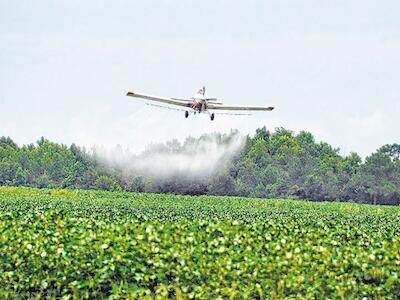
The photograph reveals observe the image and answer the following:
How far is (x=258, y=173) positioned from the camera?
417ft

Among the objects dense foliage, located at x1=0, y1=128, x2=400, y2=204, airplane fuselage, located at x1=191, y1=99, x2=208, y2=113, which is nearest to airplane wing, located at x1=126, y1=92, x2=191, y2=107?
airplane fuselage, located at x1=191, y1=99, x2=208, y2=113

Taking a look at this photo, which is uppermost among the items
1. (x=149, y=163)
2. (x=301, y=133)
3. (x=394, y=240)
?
(x=301, y=133)

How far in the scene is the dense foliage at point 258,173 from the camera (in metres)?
106

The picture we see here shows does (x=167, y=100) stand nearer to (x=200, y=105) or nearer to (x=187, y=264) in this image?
(x=200, y=105)

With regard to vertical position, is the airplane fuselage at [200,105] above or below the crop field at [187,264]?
above

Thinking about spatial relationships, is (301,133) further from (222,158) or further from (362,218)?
(362,218)

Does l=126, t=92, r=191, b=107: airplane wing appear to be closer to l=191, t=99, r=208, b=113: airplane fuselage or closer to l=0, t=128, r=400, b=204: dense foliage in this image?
l=191, t=99, r=208, b=113: airplane fuselage

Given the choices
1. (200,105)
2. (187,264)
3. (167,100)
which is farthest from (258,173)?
(187,264)

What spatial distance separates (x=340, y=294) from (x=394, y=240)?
312cm

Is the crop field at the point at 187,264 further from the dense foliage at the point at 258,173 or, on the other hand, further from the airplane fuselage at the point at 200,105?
the dense foliage at the point at 258,173

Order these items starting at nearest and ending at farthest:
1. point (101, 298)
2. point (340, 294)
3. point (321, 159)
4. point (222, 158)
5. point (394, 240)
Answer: point (340, 294), point (101, 298), point (394, 240), point (222, 158), point (321, 159)

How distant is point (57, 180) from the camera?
144m

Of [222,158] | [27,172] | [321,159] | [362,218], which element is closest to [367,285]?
[362,218]

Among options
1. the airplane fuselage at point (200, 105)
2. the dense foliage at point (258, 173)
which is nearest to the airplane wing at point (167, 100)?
the airplane fuselage at point (200, 105)
